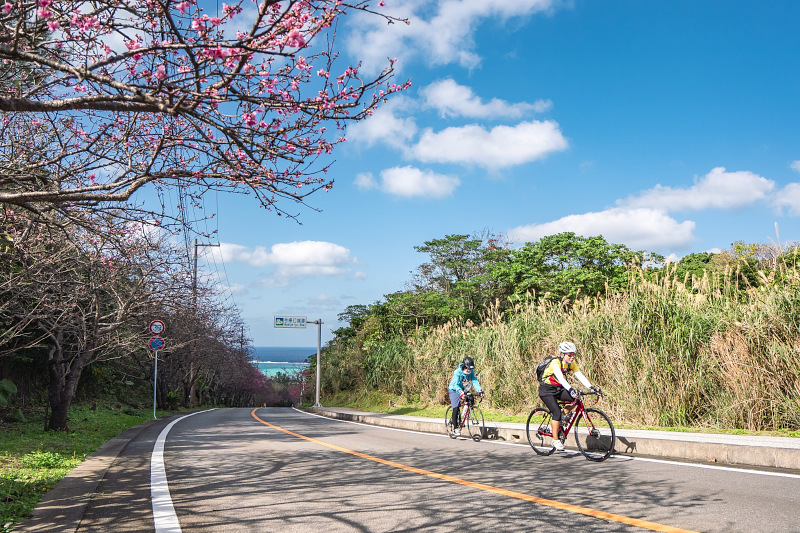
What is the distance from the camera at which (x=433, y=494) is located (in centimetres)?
661

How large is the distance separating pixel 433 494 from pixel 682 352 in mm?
7394

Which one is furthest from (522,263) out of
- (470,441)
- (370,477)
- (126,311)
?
(370,477)

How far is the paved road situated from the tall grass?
3191 millimetres

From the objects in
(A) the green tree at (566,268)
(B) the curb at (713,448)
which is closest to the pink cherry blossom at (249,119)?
(B) the curb at (713,448)

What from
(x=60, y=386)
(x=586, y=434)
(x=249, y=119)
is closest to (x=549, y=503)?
(x=586, y=434)

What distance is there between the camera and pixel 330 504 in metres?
6.18

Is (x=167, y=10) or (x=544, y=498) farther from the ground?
(x=167, y=10)

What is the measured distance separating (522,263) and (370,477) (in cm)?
2557

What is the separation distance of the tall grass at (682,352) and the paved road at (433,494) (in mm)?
3191

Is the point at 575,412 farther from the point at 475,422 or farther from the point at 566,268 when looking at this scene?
the point at 566,268

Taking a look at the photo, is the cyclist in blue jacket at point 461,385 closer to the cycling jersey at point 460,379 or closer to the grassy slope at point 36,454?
the cycling jersey at point 460,379

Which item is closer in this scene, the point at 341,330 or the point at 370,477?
the point at 370,477

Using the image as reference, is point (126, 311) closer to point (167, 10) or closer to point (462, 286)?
point (167, 10)

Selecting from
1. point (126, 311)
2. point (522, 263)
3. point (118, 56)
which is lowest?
point (126, 311)
